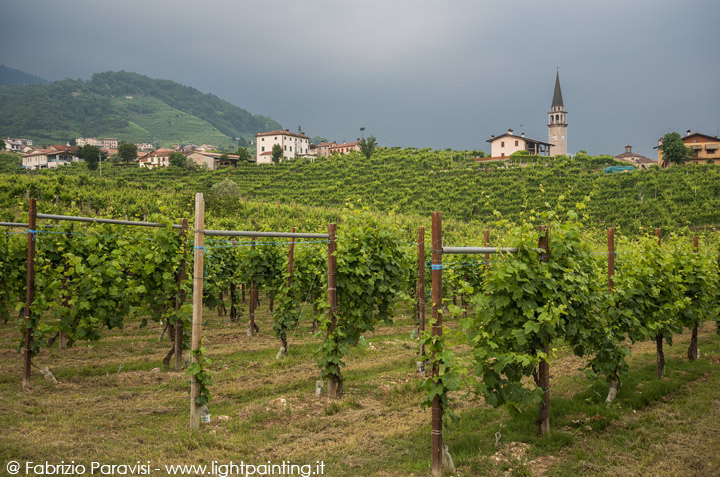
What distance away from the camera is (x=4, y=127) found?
16162cm

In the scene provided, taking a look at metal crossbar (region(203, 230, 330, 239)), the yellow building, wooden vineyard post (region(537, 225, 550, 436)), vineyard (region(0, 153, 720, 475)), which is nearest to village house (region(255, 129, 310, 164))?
the yellow building

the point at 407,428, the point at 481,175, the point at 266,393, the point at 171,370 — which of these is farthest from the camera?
the point at 481,175

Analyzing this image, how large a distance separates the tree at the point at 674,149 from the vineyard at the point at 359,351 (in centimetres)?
5644

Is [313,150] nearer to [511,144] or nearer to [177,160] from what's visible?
[177,160]

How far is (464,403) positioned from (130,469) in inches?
173

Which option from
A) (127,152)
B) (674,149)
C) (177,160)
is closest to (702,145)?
(674,149)

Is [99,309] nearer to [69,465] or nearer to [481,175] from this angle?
[69,465]

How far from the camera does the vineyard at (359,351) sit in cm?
511

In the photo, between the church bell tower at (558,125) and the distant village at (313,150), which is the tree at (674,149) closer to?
the distant village at (313,150)

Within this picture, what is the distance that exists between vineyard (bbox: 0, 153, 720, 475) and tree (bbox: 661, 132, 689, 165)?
56442 millimetres

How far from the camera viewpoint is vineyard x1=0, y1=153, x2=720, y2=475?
511 centimetres

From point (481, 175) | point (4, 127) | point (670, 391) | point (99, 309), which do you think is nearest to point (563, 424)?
point (670, 391)

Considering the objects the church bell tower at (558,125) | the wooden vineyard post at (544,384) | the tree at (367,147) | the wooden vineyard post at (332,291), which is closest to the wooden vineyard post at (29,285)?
the wooden vineyard post at (332,291)

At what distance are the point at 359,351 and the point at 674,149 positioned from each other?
62.3 m
